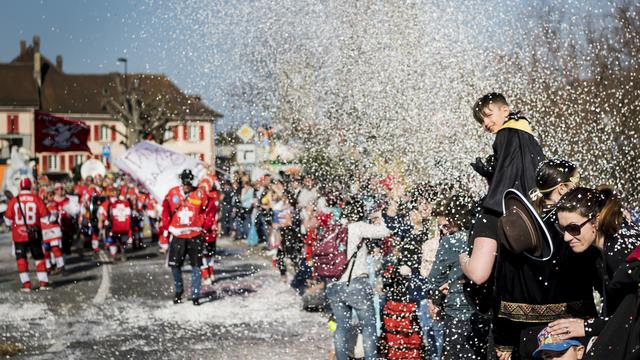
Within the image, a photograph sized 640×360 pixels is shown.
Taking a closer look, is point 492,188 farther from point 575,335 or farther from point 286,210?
point 286,210

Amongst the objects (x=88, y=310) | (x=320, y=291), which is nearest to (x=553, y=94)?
(x=320, y=291)

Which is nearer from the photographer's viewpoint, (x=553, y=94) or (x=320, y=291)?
(x=320, y=291)

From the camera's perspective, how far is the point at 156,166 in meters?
17.2

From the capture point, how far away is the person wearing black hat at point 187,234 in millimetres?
11992

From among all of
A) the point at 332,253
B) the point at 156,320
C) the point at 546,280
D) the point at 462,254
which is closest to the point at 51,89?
the point at 156,320

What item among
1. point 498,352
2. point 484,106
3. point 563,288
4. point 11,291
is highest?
point 484,106

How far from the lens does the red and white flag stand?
27.7m

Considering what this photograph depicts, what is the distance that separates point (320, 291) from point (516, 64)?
18.3 ft

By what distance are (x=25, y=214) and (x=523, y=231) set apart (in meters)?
12.5

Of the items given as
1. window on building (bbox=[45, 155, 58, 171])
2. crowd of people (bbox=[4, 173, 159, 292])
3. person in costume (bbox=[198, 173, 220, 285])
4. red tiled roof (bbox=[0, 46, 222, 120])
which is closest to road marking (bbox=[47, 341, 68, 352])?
person in costume (bbox=[198, 173, 220, 285])

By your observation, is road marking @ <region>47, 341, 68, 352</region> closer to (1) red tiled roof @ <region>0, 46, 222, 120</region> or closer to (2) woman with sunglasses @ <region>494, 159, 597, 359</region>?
(2) woman with sunglasses @ <region>494, 159, 597, 359</region>

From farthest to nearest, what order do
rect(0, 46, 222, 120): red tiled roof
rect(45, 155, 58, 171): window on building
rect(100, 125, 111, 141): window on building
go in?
rect(45, 155, 58, 171): window on building < rect(0, 46, 222, 120): red tiled roof < rect(100, 125, 111, 141): window on building

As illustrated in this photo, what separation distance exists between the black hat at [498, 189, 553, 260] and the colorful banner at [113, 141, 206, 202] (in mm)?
13143

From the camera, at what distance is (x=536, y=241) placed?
3.87 m
